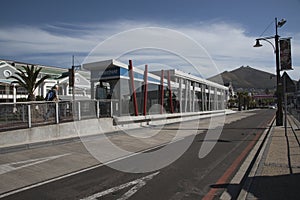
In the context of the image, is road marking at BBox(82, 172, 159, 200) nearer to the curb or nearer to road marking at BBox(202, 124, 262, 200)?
road marking at BBox(202, 124, 262, 200)

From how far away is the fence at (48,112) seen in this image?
10.9 meters

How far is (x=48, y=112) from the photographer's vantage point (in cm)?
1249

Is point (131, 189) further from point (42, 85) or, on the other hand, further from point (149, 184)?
point (42, 85)

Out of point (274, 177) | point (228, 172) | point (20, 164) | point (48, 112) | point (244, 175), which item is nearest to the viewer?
point (274, 177)

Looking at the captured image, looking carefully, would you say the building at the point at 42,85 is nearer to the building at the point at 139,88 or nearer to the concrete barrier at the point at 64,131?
the building at the point at 139,88

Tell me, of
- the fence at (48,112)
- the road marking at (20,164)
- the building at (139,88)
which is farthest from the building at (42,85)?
the road marking at (20,164)

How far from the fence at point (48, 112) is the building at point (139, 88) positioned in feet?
5.09

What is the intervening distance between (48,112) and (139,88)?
27.7ft

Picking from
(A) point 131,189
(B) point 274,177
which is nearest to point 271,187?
(B) point 274,177

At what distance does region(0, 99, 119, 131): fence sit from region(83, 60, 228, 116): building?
1.55 metres

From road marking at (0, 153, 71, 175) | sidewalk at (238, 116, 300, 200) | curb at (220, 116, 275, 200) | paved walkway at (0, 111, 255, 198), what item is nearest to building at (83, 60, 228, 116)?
paved walkway at (0, 111, 255, 198)

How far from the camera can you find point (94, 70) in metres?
19.3

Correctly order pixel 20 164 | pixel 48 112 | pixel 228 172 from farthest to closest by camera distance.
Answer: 1. pixel 48 112
2. pixel 20 164
3. pixel 228 172

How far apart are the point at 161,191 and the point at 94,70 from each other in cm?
1488
